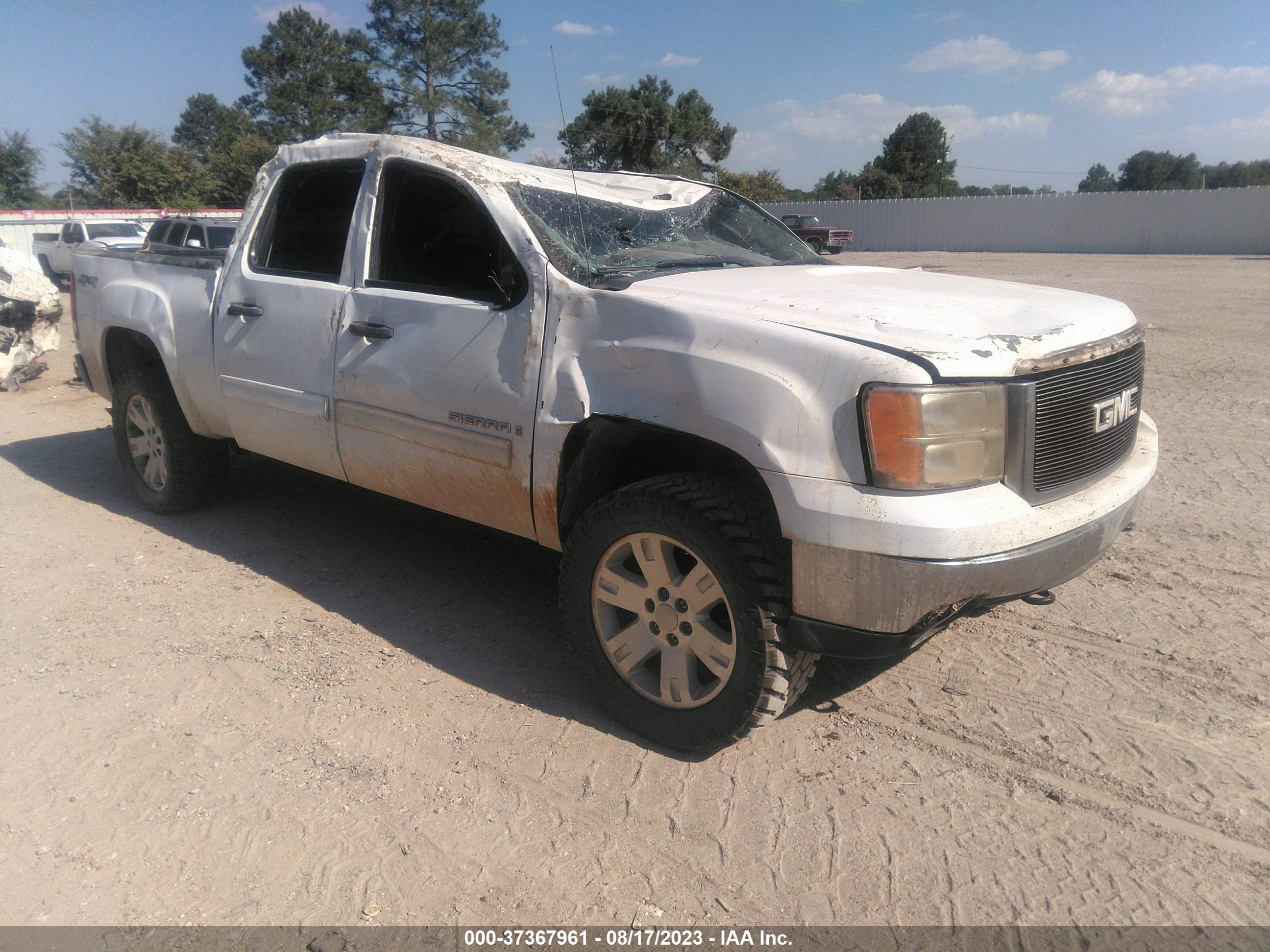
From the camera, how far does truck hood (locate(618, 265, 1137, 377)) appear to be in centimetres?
261

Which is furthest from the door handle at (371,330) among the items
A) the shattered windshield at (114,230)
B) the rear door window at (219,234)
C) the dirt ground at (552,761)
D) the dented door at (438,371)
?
the shattered windshield at (114,230)

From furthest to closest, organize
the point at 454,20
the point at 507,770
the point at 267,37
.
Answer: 1. the point at 267,37
2. the point at 454,20
3. the point at 507,770

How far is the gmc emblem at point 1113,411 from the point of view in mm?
2939

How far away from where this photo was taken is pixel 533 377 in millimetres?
3238

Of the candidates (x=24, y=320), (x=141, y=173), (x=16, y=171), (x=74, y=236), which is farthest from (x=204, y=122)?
(x=24, y=320)

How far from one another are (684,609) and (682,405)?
2.18 feet

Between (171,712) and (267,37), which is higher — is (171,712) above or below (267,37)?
below

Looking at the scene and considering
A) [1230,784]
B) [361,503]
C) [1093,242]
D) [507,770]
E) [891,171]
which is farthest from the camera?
[891,171]

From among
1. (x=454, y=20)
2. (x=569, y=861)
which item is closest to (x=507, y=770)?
(x=569, y=861)

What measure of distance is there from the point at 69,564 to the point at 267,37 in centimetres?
5550

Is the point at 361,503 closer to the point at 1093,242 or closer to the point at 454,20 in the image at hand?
the point at 454,20

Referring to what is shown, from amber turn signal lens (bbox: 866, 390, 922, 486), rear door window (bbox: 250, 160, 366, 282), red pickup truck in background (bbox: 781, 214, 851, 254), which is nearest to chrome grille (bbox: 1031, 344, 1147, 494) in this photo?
amber turn signal lens (bbox: 866, 390, 922, 486)

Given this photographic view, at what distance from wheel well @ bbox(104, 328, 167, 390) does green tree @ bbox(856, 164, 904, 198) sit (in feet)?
185

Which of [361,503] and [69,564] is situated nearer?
[69,564]
